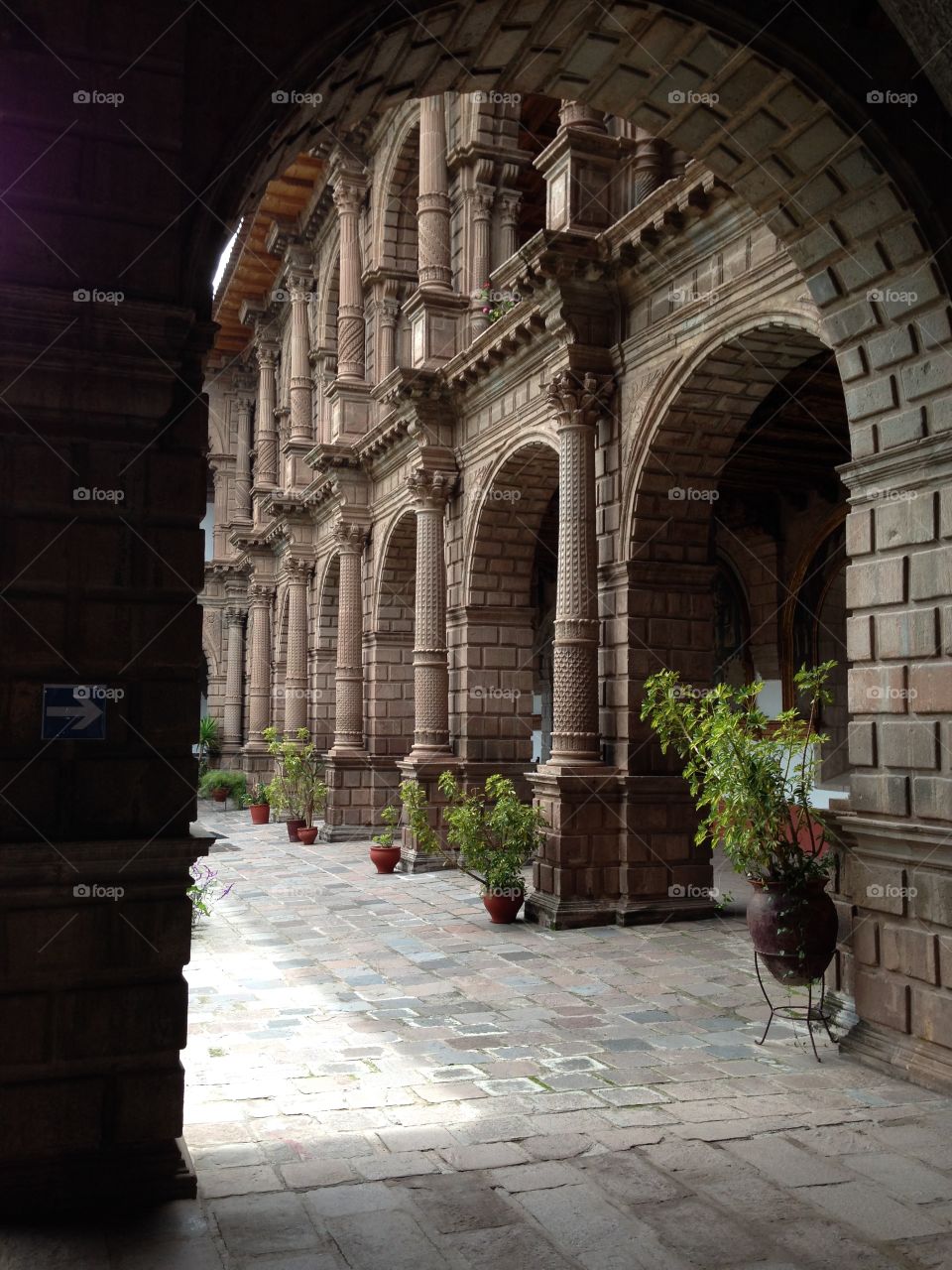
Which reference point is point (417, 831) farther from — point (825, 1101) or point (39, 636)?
point (39, 636)

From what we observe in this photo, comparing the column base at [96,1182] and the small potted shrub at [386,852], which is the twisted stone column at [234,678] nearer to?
the small potted shrub at [386,852]

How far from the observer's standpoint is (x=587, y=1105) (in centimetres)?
564

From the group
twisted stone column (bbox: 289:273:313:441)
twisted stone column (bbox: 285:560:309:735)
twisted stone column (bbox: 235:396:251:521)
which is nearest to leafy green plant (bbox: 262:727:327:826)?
twisted stone column (bbox: 285:560:309:735)

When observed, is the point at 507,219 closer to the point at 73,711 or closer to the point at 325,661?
the point at 325,661

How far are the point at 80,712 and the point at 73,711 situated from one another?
1.0 inches

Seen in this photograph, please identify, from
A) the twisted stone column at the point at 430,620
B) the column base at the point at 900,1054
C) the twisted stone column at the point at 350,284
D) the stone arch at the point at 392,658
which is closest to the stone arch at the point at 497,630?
the twisted stone column at the point at 430,620

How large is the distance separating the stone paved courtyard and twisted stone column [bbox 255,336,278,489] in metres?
22.1

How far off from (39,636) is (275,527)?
76.8ft

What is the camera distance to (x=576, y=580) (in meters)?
11.4

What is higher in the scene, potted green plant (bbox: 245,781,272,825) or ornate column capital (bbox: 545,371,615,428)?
ornate column capital (bbox: 545,371,615,428)

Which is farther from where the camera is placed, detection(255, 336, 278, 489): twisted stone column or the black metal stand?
detection(255, 336, 278, 489): twisted stone column

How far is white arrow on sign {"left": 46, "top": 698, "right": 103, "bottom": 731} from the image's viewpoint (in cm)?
438

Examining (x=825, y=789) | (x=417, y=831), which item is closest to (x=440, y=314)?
(x=417, y=831)

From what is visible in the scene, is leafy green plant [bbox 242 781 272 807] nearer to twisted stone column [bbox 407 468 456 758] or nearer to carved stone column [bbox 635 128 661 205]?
twisted stone column [bbox 407 468 456 758]
